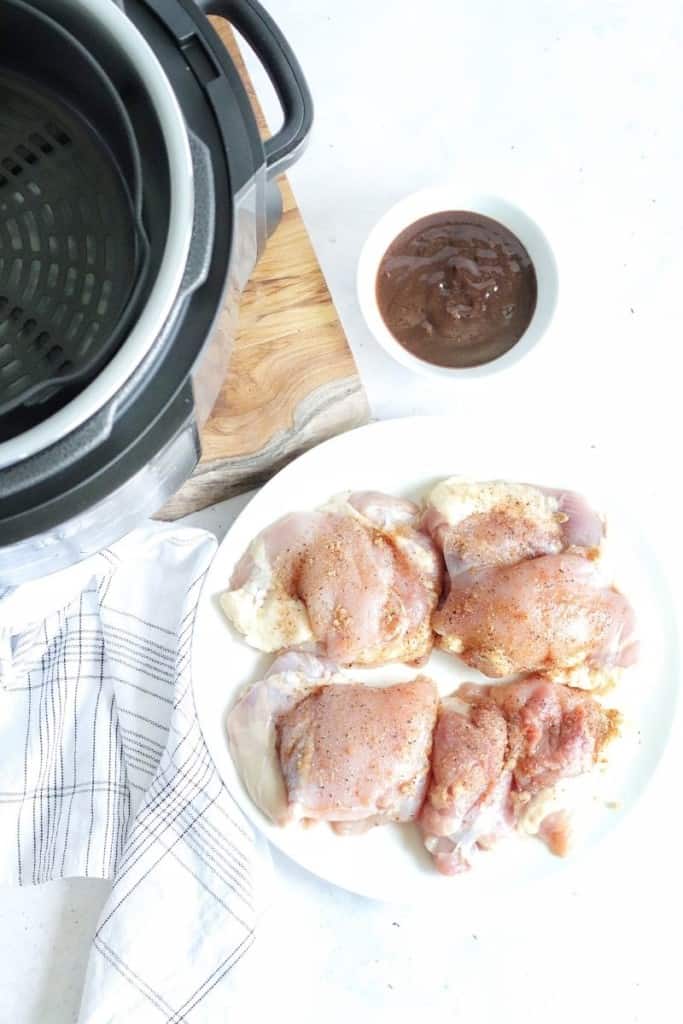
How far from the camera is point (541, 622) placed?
3.77 ft

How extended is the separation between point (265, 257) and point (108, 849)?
0.71 meters

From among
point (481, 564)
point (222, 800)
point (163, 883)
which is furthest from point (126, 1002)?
point (481, 564)

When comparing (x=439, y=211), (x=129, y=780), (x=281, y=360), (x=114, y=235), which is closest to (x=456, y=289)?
(x=439, y=211)

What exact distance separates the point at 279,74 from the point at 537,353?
0.52 meters

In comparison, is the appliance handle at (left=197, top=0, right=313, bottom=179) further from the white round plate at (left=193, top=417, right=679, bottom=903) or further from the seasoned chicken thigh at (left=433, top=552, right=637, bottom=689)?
the seasoned chicken thigh at (left=433, top=552, right=637, bottom=689)

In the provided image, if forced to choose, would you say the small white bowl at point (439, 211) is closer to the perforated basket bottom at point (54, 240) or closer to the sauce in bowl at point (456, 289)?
the sauce in bowl at point (456, 289)

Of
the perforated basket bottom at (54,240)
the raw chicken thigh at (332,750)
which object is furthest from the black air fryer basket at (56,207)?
the raw chicken thigh at (332,750)

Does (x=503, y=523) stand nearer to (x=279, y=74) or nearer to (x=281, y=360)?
(x=281, y=360)

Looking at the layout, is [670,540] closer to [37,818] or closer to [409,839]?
[409,839]

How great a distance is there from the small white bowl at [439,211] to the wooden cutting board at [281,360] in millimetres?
51

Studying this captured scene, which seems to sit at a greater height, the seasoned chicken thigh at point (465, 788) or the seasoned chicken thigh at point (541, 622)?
the seasoned chicken thigh at point (541, 622)

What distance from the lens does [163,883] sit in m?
1.16

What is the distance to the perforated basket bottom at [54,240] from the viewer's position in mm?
752

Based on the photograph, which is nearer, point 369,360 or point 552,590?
point 552,590
